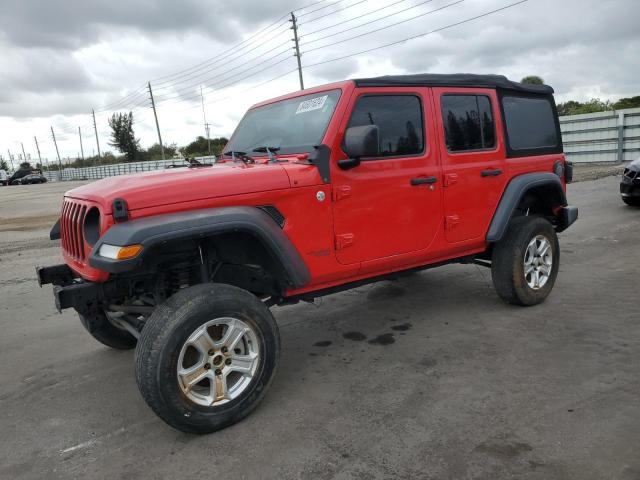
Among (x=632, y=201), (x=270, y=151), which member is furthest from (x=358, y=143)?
(x=632, y=201)

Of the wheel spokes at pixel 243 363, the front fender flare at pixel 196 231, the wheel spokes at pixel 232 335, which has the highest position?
the front fender flare at pixel 196 231

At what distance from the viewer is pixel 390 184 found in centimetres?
362

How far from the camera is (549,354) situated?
3.66 metres

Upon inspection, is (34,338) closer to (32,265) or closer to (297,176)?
(297,176)

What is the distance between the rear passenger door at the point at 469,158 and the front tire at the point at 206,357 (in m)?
1.89

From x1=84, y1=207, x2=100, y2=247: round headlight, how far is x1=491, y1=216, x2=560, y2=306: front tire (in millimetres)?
3381

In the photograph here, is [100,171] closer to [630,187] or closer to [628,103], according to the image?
[628,103]

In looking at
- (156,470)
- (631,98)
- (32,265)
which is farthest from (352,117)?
(631,98)

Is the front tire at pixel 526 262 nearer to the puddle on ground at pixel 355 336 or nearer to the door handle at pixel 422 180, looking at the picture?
the door handle at pixel 422 180

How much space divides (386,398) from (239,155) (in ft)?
6.95

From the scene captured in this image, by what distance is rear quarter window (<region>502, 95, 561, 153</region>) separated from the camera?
4.57 meters

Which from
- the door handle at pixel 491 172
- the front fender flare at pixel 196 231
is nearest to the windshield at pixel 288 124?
the front fender flare at pixel 196 231

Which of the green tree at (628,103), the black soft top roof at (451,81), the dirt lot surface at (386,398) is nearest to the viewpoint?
the dirt lot surface at (386,398)

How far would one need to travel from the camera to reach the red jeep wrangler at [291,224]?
109 inches
